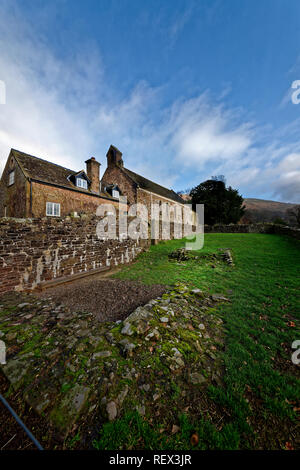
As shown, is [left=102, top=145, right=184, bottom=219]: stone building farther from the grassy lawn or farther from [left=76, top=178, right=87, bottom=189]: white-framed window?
the grassy lawn

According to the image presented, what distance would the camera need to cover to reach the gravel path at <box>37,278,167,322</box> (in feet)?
13.2

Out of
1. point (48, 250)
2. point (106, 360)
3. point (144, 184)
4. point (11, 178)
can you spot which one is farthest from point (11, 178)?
point (106, 360)

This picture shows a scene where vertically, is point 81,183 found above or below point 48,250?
above

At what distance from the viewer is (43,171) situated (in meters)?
15.5

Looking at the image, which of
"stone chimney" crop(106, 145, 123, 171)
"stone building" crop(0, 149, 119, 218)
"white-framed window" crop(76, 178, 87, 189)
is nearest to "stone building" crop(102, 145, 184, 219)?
"stone chimney" crop(106, 145, 123, 171)

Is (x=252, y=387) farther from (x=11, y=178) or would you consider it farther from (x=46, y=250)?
(x=11, y=178)

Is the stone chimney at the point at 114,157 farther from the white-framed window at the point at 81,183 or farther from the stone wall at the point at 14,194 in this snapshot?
the stone wall at the point at 14,194

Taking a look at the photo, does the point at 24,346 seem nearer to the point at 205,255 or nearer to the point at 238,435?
the point at 238,435

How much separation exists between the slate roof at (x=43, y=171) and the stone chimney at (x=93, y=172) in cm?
114

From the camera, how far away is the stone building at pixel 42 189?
45.0 ft

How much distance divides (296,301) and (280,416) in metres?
3.59

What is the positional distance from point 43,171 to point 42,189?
2.67m

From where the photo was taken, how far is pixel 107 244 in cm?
870

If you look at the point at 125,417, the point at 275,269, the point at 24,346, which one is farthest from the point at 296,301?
the point at 24,346
